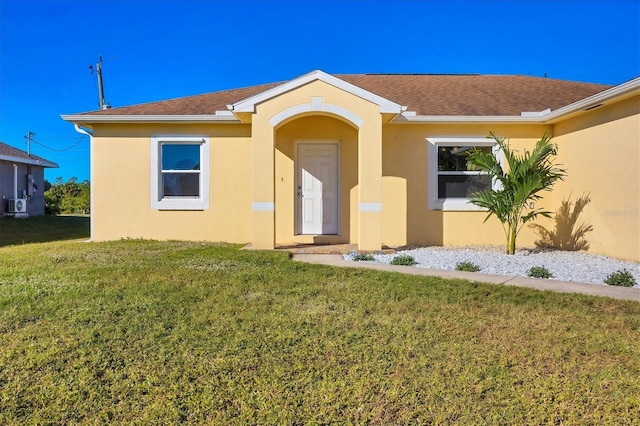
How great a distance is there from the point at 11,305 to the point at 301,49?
16234mm

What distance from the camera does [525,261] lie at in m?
7.04

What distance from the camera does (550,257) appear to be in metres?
7.49

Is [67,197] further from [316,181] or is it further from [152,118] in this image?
[316,181]

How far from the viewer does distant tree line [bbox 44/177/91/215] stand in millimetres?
23297

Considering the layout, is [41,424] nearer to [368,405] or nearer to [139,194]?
[368,405]

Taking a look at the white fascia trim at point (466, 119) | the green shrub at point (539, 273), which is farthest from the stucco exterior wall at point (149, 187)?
the green shrub at point (539, 273)

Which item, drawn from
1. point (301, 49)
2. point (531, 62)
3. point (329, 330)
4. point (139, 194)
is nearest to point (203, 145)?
point (139, 194)

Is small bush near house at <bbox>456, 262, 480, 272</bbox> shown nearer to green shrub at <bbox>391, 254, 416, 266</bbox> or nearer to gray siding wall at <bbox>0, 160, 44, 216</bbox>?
green shrub at <bbox>391, 254, 416, 266</bbox>

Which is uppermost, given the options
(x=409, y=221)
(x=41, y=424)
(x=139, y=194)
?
(x=139, y=194)

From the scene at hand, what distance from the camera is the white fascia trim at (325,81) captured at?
7.80 m

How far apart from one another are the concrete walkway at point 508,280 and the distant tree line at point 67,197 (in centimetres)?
2179

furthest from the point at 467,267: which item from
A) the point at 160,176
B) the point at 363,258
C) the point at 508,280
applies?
the point at 160,176

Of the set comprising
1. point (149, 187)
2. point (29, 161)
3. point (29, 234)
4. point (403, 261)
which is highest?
point (29, 161)

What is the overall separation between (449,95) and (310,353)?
9590mm
